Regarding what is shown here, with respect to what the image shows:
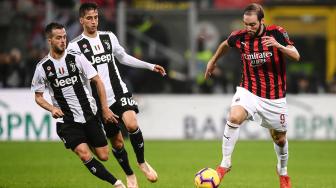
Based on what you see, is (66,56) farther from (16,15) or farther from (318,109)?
(16,15)

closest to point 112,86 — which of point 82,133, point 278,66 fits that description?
point 82,133

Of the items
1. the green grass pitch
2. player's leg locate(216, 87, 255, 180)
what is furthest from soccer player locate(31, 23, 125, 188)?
player's leg locate(216, 87, 255, 180)

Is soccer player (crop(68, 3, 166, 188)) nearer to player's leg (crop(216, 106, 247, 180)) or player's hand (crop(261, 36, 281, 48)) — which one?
player's leg (crop(216, 106, 247, 180))

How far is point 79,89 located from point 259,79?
2195 mm

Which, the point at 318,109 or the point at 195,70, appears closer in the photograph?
the point at 318,109

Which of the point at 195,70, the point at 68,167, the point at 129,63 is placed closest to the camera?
the point at 129,63

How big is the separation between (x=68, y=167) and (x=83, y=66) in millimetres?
4149

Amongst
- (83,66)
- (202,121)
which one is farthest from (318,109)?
(83,66)

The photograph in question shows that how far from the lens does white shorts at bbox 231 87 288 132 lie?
34.3ft

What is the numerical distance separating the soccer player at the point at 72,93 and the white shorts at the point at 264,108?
1588mm

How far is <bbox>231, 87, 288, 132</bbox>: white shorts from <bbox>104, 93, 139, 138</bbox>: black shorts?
135cm

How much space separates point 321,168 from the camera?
14242 millimetres

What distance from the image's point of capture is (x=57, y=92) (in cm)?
1026

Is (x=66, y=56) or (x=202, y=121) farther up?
(x=66, y=56)
